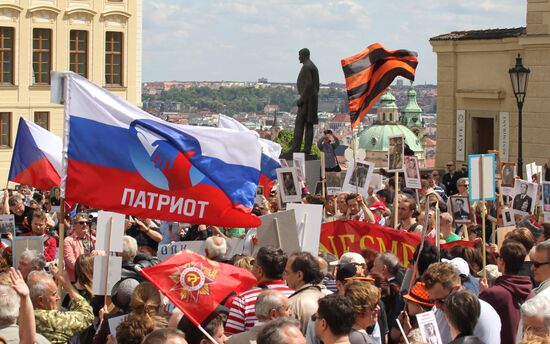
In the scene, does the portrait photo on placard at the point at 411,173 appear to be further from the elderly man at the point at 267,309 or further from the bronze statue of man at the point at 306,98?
the elderly man at the point at 267,309

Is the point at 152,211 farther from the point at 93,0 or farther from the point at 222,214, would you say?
the point at 93,0

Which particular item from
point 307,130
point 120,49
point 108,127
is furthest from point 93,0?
→ point 108,127

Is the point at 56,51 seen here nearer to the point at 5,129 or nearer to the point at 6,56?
the point at 6,56

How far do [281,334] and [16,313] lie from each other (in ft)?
6.84

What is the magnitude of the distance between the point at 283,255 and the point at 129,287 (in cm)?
108

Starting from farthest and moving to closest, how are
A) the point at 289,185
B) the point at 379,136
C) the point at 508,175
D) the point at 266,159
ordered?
the point at 379,136 < the point at 266,159 < the point at 508,175 < the point at 289,185

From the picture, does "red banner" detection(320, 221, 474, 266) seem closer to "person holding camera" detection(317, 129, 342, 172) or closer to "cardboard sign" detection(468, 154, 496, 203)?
"cardboard sign" detection(468, 154, 496, 203)

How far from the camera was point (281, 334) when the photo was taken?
702cm

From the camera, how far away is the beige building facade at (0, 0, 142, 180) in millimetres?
57456

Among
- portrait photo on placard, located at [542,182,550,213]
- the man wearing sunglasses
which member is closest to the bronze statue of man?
portrait photo on placard, located at [542,182,550,213]

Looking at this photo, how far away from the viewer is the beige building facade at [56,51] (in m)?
57.5

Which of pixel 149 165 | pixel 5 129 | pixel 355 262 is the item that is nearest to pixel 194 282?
pixel 355 262

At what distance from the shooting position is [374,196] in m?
17.5

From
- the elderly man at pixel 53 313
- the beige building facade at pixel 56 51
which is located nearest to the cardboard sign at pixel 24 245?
the elderly man at pixel 53 313
